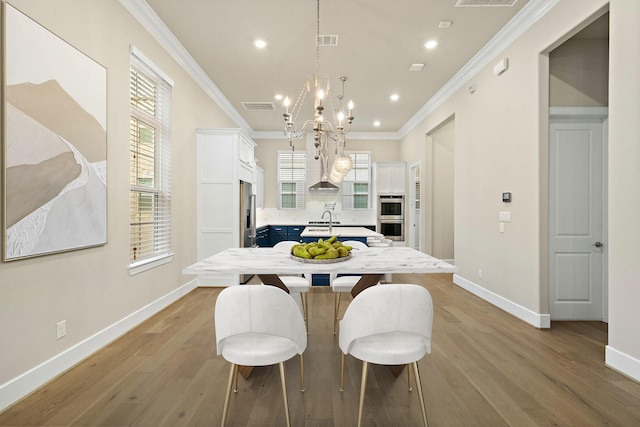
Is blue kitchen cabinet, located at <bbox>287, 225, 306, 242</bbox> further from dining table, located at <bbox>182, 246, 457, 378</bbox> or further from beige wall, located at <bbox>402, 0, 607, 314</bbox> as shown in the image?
dining table, located at <bbox>182, 246, 457, 378</bbox>

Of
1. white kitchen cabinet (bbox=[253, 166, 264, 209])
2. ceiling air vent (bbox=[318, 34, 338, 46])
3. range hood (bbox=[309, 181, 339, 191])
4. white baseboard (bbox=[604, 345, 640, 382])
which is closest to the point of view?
white baseboard (bbox=[604, 345, 640, 382])

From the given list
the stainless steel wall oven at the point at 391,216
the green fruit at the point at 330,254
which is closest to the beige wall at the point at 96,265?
the green fruit at the point at 330,254

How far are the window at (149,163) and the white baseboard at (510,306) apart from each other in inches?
159

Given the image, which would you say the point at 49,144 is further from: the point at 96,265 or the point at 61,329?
the point at 61,329

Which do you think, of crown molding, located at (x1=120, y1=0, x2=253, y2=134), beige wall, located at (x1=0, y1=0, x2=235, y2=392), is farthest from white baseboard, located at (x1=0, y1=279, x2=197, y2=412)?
crown molding, located at (x1=120, y1=0, x2=253, y2=134)

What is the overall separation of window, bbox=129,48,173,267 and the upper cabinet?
5161 millimetres

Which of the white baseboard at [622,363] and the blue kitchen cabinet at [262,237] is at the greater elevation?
the blue kitchen cabinet at [262,237]

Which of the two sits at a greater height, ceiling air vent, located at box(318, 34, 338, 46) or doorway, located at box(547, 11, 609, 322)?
ceiling air vent, located at box(318, 34, 338, 46)

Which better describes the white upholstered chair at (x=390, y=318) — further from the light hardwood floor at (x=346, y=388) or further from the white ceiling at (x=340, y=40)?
the white ceiling at (x=340, y=40)

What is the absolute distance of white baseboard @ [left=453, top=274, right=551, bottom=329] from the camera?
3.40m

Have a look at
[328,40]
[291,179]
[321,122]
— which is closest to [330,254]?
[321,122]

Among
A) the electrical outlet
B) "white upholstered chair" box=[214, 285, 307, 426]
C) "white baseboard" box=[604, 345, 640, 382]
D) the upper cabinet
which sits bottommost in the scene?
"white baseboard" box=[604, 345, 640, 382]

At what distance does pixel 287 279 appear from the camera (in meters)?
3.17

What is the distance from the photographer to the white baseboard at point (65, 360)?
2.03 m
